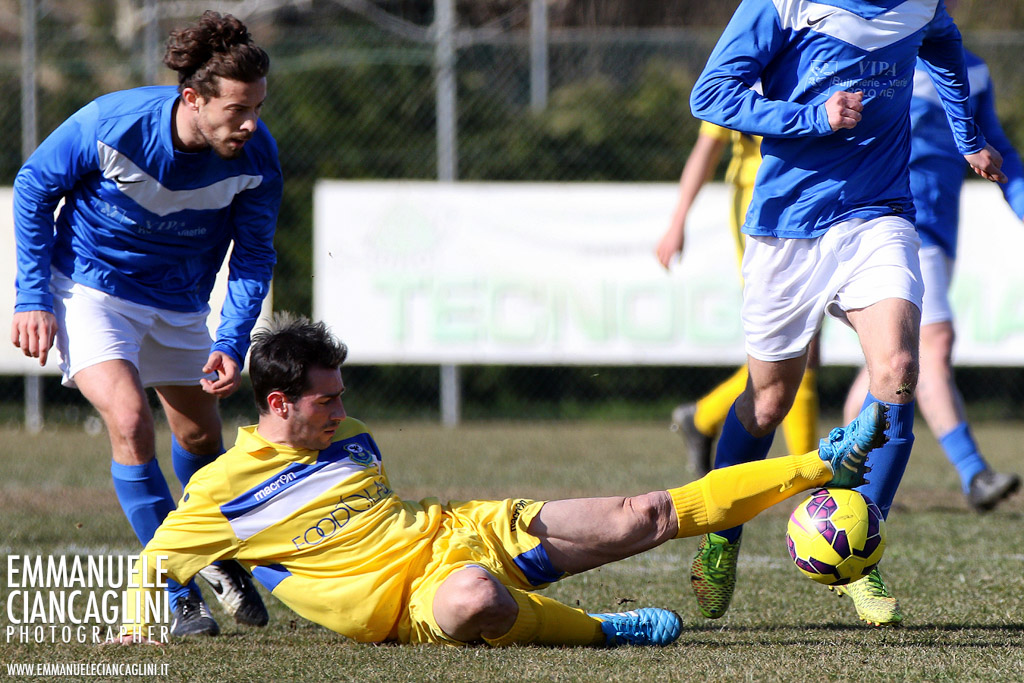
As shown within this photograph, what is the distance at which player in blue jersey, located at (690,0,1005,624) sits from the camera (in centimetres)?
359

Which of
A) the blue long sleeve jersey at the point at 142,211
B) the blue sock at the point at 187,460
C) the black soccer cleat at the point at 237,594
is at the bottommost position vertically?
the black soccer cleat at the point at 237,594

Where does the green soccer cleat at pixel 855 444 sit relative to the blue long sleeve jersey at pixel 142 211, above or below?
below

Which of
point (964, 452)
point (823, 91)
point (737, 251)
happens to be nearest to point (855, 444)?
point (823, 91)

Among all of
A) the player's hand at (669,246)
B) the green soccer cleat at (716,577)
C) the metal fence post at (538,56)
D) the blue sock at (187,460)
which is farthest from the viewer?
the metal fence post at (538,56)

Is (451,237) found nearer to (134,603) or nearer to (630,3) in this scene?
(630,3)

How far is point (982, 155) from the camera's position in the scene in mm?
4039

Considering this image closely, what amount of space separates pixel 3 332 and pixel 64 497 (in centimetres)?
444

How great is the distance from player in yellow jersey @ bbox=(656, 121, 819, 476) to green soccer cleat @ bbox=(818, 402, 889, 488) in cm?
162

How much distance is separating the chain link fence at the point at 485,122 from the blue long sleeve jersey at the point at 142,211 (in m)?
7.00

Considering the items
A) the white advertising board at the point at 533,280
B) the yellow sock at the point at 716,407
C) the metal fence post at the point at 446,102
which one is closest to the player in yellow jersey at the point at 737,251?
the yellow sock at the point at 716,407

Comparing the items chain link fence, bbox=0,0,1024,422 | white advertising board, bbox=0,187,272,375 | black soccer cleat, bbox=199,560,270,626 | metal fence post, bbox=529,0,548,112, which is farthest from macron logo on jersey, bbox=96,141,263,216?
metal fence post, bbox=529,0,548,112

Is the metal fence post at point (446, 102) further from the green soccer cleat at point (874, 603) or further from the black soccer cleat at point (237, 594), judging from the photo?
the green soccer cleat at point (874, 603)

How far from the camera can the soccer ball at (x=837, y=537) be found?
3178 millimetres

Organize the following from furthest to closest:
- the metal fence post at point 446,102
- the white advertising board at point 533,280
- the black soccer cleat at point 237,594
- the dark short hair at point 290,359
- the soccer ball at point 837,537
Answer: the metal fence post at point 446,102 → the white advertising board at point 533,280 → the black soccer cleat at point 237,594 → the dark short hair at point 290,359 → the soccer ball at point 837,537
